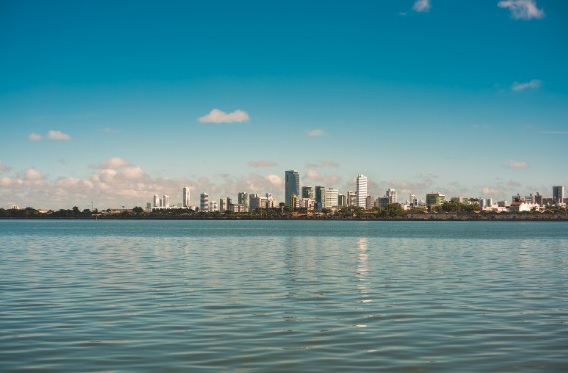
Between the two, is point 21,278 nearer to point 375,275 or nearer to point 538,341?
point 375,275

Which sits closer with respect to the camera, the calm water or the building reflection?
the calm water

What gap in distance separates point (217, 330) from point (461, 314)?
8815mm

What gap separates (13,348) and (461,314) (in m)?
14.5

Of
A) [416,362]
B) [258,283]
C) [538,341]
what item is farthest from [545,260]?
[416,362]

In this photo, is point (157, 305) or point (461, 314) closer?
point (461, 314)

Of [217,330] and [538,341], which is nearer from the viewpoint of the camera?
[538,341]

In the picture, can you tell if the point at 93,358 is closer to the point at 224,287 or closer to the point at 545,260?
the point at 224,287

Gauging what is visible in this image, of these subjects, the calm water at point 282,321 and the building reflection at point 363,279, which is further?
the building reflection at point 363,279

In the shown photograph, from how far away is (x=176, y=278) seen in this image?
3734cm

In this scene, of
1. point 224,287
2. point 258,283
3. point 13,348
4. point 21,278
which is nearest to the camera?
point 13,348

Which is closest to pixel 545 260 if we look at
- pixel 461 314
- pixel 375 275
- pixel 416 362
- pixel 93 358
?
pixel 375 275

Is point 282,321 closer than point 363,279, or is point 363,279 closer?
point 282,321

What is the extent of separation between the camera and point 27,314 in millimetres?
23891

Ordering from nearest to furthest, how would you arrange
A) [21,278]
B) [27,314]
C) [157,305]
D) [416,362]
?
[416,362]
[27,314]
[157,305]
[21,278]
